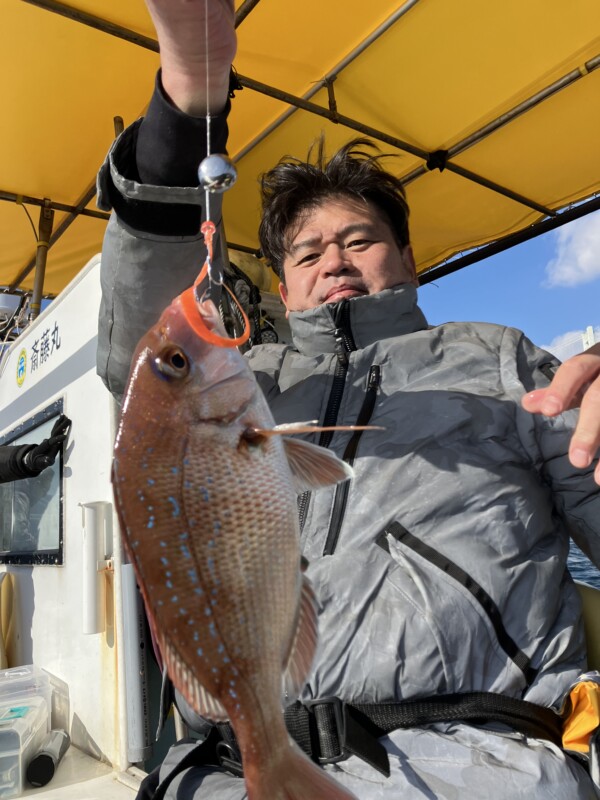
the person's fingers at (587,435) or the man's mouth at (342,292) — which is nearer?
the person's fingers at (587,435)

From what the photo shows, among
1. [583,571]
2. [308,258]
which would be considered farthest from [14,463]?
[583,571]

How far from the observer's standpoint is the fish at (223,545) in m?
0.90

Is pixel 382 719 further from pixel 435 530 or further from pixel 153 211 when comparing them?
pixel 153 211

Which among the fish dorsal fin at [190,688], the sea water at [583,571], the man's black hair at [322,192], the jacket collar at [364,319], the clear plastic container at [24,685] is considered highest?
the man's black hair at [322,192]

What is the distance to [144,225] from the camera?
4.42 ft

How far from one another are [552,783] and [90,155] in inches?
175

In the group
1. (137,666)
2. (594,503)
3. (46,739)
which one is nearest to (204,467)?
(594,503)

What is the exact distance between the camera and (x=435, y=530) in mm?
1450

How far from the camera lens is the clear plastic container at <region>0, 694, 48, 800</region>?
2.36 m

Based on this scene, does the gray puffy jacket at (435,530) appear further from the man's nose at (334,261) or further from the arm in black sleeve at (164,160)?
the man's nose at (334,261)

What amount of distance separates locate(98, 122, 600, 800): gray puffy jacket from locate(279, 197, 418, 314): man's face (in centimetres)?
19

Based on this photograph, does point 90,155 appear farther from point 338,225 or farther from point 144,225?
point 144,225

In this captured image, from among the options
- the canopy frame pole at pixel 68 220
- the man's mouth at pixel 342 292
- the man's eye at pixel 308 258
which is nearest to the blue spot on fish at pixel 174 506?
the man's mouth at pixel 342 292

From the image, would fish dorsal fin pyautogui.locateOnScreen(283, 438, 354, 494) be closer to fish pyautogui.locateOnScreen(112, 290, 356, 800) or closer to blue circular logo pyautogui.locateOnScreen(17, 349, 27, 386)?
fish pyautogui.locateOnScreen(112, 290, 356, 800)
